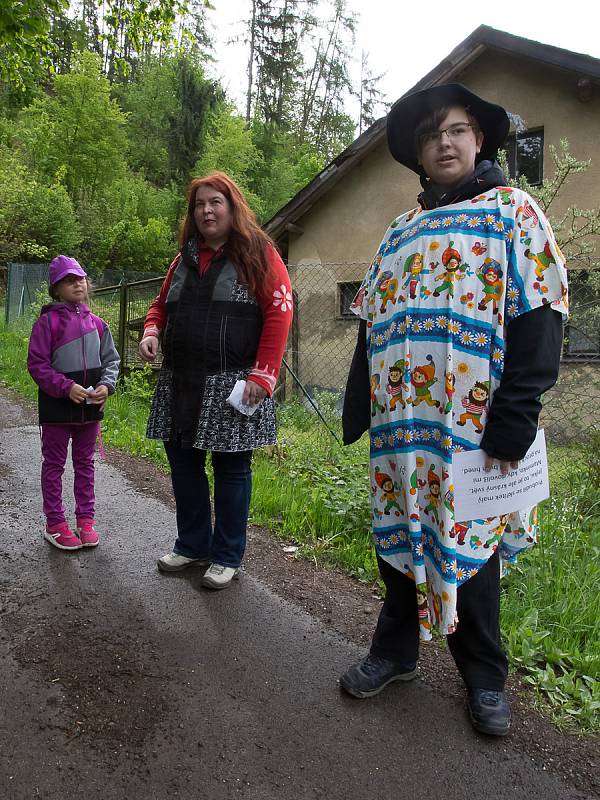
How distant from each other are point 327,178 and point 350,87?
31.0m

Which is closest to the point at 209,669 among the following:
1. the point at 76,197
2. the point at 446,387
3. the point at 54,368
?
the point at 446,387

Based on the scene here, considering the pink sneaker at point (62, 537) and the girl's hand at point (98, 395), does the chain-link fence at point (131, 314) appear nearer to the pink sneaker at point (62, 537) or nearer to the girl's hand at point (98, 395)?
the girl's hand at point (98, 395)

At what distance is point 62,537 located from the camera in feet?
11.4

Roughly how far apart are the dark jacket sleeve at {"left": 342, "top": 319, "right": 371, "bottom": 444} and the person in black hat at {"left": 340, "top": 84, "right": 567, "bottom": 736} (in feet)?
0.31

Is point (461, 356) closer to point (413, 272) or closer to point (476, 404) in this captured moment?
point (476, 404)

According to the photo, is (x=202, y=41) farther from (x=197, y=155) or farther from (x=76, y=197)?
(x=76, y=197)

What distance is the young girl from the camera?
11.2 feet

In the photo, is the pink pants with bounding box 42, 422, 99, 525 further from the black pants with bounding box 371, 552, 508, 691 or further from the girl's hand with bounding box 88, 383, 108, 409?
the black pants with bounding box 371, 552, 508, 691

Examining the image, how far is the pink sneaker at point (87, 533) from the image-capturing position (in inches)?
138

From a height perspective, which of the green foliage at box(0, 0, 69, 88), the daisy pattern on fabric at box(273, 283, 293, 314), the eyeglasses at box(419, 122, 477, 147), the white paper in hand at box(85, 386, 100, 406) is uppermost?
the green foliage at box(0, 0, 69, 88)

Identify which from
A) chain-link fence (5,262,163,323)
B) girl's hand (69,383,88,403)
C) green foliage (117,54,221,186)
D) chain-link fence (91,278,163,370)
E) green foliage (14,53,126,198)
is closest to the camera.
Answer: girl's hand (69,383,88,403)

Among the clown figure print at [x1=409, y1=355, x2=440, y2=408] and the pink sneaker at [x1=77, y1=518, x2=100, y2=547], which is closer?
the clown figure print at [x1=409, y1=355, x2=440, y2=408]

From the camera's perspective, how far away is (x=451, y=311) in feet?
6.26

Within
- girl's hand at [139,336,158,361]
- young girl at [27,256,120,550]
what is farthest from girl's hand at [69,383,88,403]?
girl's hand at [139,336,158,361]
